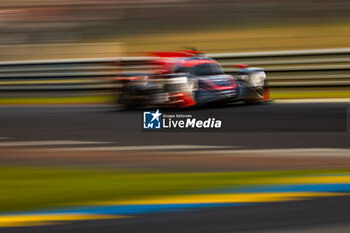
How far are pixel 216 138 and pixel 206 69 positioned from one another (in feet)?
9.32

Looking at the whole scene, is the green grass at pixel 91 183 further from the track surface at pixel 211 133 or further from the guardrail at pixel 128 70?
the guardrail at pixel 128 70

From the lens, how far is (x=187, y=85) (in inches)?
362

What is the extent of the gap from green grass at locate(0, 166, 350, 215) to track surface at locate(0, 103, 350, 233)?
0.70m

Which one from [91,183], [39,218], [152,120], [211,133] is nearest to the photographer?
[39,218]

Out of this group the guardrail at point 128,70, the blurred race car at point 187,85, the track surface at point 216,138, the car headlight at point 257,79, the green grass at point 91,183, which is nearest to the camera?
the track surface at point 216,138

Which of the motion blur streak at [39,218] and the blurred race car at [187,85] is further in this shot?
the blurred race car at [187,85]

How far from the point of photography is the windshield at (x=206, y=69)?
31.7 ft

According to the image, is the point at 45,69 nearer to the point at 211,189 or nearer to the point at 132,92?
the point at 132,92

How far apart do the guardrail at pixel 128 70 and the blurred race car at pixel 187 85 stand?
2465mm

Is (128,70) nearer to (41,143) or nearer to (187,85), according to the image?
(187,85)

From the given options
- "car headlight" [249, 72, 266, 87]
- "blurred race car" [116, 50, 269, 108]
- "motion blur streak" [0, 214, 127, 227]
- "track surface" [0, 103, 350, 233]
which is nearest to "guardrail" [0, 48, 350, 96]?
"track surface" [0, 103, 350, 233]

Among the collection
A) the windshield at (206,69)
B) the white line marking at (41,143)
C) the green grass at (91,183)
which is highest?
the windshield at (206,69)

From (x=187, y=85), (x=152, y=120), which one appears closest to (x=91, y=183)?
(x=152, y=120)

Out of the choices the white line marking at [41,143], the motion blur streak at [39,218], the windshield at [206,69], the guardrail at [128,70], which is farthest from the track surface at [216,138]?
the guardrail at [128,70]
